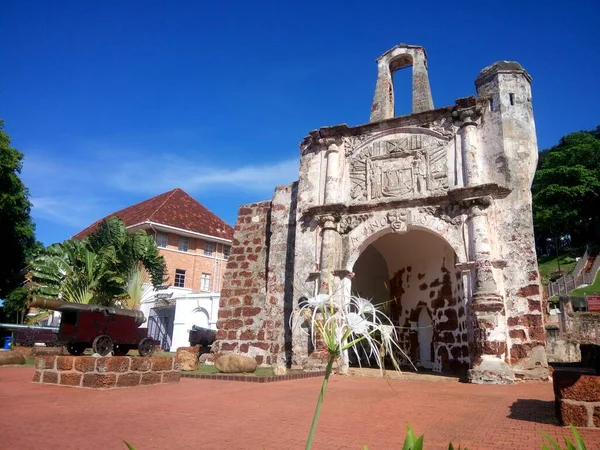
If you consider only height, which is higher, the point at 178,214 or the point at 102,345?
the point at 178,214

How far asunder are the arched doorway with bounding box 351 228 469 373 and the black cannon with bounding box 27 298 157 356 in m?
5.98

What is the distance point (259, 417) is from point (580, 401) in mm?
3070

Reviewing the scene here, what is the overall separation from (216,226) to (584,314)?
22498mm

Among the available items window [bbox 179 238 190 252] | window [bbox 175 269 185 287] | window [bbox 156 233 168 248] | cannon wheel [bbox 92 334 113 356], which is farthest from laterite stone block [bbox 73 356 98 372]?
window [bbox 179 238 190 252]

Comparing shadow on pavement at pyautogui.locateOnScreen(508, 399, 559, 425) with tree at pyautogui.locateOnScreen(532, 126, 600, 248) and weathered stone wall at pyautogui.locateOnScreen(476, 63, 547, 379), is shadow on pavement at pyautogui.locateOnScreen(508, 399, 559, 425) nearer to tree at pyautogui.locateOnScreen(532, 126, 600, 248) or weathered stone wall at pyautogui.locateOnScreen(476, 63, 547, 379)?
weathered stone wall at pyautogui.locateOnScreen(476, 63, 547, 379)

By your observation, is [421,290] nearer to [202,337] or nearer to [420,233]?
[420,233]

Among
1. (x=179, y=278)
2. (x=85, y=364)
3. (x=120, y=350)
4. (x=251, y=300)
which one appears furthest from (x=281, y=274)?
(x=179, y=278)

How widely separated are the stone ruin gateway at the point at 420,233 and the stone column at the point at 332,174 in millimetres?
29

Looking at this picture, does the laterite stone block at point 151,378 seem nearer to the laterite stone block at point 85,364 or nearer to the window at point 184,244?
the laterite stone block at point 85,364

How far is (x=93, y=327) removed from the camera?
10.2 m

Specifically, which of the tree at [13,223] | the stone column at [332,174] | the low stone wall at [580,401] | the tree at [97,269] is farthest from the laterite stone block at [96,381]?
the tree at [13,223]

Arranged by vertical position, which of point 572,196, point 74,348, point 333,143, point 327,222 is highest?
point 572,196

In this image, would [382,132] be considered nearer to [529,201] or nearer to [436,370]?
[529,201]

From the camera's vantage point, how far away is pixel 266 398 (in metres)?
5.89
